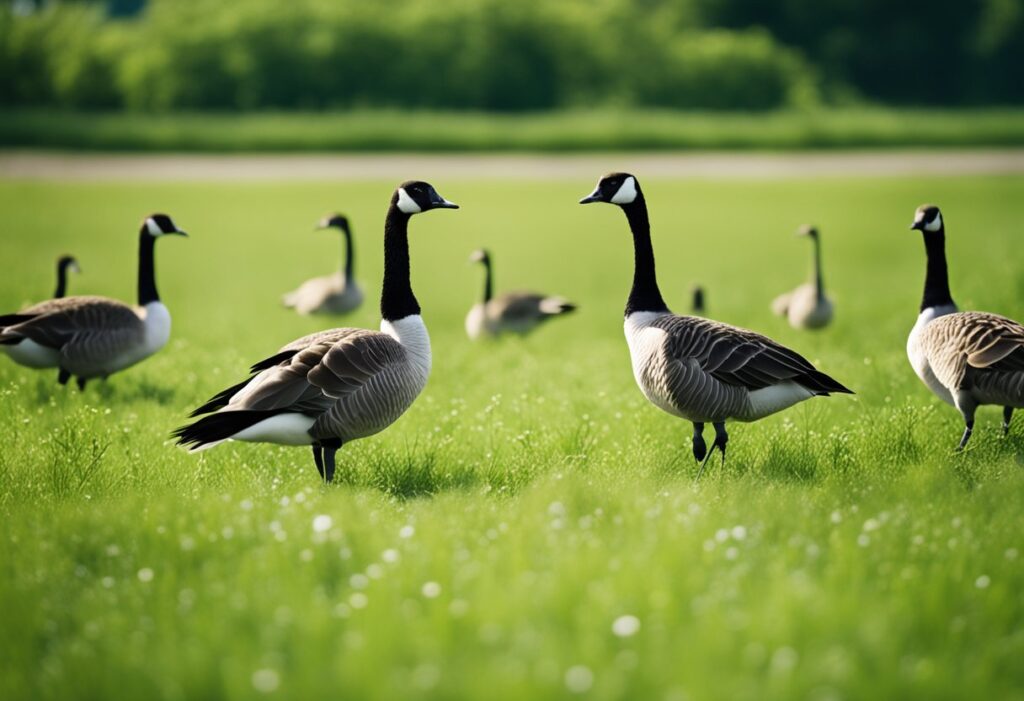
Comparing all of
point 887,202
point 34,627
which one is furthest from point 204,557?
point 887,202

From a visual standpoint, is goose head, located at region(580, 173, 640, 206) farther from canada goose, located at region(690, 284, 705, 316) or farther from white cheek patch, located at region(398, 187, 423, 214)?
canada goose, located at region(690, 284, 705, 316)

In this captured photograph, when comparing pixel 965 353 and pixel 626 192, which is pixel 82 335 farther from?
pixel 965 353

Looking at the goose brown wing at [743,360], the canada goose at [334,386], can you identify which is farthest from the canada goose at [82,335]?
the goose brown wing at [743,360]

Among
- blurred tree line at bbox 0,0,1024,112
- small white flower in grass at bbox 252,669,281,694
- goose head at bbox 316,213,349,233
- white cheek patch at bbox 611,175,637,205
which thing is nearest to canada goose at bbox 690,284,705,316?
goose head at bbox 316,213,349,233

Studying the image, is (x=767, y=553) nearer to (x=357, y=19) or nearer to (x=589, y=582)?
(x=589, y=582)

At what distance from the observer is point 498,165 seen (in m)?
40.4

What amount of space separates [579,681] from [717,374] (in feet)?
13.1

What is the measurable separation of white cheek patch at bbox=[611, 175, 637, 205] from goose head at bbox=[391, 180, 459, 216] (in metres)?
1.51

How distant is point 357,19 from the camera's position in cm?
5325

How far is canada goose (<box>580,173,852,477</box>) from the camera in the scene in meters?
8.56

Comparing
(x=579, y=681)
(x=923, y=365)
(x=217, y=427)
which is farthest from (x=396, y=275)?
(x=579, y=681)

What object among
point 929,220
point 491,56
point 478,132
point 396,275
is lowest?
point 396,275

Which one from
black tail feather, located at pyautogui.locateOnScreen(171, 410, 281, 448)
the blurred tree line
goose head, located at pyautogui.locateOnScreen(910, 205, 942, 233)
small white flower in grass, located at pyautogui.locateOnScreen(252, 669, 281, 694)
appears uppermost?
the blurred tree line

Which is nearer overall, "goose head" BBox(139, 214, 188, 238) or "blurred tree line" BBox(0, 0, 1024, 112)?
"goose head" BBox(139, 214, 188, 238)
